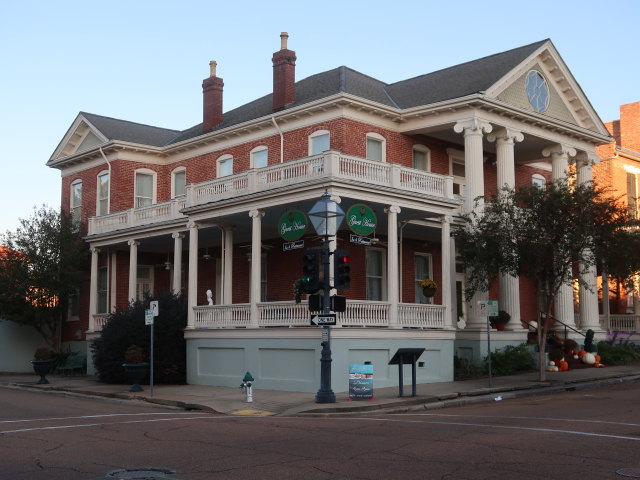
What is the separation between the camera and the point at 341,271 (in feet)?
62.9

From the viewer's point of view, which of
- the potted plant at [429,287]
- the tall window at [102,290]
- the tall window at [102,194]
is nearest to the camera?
the potted plant at [429,287]

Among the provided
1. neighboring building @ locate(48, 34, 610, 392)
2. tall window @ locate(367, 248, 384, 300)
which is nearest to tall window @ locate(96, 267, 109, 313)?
neighboring building @ locate(48, 34, 610, 392)

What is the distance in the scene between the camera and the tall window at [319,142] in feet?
92.4

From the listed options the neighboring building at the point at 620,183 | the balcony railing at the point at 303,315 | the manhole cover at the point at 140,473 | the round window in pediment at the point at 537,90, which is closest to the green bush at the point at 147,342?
the balcony railing at the point at 303,315

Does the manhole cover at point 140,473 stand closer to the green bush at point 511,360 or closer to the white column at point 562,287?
the green bush at point 511,360

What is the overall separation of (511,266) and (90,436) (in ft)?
48.5

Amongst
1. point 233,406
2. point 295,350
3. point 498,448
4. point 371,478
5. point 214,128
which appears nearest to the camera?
point 371,478

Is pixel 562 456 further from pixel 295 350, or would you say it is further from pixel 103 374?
pixel 103 374

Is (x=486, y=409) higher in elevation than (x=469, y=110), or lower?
lower

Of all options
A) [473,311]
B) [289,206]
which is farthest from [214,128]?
[473,311]

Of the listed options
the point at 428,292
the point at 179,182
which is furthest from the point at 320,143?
the point at 179,182

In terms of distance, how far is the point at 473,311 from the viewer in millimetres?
27797

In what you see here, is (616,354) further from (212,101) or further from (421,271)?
(212,101)

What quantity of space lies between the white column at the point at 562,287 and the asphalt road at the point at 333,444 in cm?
1273
